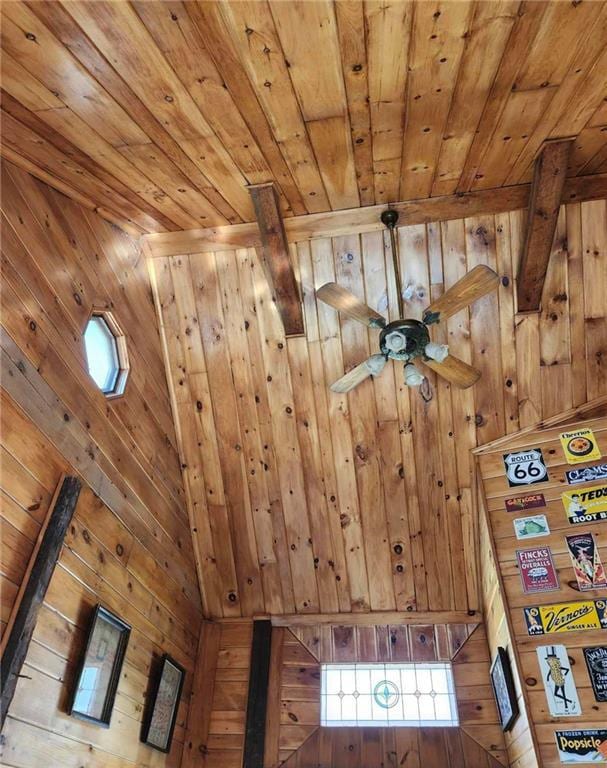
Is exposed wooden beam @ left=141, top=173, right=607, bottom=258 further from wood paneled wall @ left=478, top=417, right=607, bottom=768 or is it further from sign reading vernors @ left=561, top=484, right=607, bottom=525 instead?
sign reading vernors @ left=561, top=484, right=607, bottom=525

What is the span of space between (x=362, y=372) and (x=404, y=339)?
1.35 feet

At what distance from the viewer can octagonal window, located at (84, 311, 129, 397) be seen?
11.0 ft

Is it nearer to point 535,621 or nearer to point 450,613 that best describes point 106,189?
point 535,621

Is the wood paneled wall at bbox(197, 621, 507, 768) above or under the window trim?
under

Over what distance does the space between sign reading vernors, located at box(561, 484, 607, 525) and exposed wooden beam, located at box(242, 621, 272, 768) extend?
2567mm

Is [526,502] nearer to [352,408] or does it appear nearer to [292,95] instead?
[352,408]

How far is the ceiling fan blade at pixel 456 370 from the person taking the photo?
3.32 m

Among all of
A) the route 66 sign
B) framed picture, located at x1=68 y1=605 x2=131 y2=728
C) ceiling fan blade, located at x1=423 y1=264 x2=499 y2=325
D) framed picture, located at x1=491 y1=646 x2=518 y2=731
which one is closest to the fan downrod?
ceiling fan blade, located at x1=423 y1=264 x2=499 y2=325

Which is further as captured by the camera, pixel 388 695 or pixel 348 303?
pixel 388 695

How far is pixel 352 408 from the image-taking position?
165 inches

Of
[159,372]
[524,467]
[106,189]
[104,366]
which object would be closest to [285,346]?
[159,372]

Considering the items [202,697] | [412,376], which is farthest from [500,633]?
[202,697]

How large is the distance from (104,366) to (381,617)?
3.02m

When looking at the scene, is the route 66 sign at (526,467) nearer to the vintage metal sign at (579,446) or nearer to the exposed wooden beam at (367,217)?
the vintage metal sign at (579,446)
